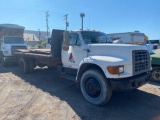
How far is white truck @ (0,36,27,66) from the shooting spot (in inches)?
464

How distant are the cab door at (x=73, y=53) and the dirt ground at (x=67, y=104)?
3.50ft

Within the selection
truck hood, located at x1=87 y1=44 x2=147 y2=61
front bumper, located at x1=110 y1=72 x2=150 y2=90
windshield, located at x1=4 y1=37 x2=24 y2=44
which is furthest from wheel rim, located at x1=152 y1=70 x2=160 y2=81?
windshield, located at x1=4 y1=37 x2=24 y2=44

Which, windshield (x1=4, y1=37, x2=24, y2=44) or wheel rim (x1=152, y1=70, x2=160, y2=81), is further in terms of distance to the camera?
windshield (x1=4, y1=37, x2=24, y2=44)

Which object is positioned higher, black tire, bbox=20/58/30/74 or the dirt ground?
black tire, bbox=20/58/30/74

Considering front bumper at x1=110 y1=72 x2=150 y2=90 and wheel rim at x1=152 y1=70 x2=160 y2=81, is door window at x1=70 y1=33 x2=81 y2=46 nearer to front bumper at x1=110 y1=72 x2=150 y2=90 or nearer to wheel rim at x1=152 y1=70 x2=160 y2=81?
front bumper at x1=110 y1=72 x2=150 y2=90

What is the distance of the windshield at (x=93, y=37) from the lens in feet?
18.9

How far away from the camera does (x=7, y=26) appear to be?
16578 mm

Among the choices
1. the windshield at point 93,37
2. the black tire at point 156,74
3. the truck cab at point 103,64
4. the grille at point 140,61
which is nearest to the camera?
the truck cab at point 103,64

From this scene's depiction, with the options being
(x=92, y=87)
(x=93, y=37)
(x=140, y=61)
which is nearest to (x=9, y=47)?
(x=93, y=37)

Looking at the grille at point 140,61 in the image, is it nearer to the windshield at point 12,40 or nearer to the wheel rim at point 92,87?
the wheel rim at point 92,87

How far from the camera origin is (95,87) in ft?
16.3

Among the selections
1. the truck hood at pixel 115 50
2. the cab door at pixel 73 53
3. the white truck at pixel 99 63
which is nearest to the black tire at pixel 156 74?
the white truck at pixel 99 63

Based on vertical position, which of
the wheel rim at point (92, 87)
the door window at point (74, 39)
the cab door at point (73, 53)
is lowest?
the wheel rim at point (92, 87)

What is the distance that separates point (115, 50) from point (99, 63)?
0.58 m
